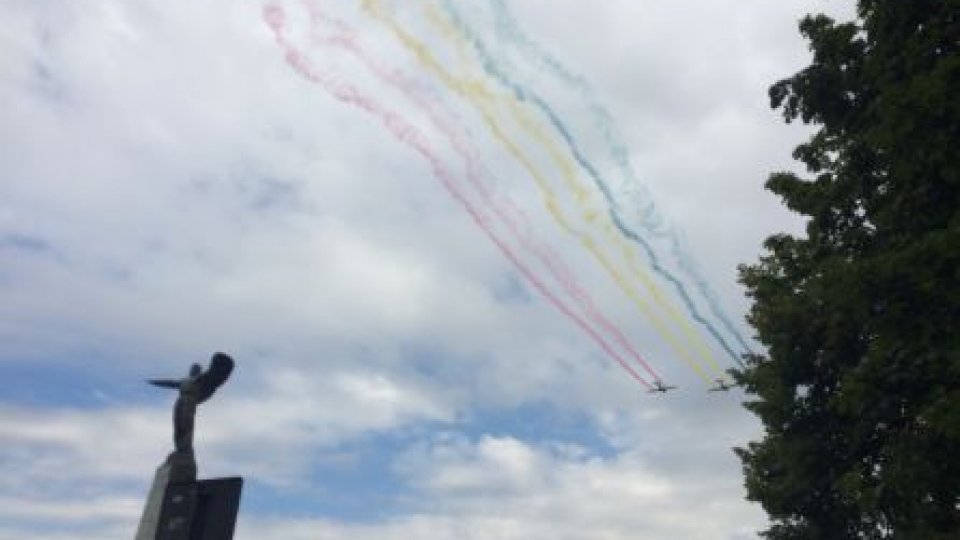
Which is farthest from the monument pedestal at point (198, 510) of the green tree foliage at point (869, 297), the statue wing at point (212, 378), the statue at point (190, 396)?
the green tree foliage at point (869, 297)

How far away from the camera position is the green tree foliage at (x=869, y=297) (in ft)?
36.3

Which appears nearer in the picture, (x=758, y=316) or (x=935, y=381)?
(x=935, y=381)

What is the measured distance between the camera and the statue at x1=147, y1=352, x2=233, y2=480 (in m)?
16.1

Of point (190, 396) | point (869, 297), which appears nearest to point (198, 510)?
point (190, 396)

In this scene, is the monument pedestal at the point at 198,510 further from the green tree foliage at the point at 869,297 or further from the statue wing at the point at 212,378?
the green tree foliage at the point at 869,297

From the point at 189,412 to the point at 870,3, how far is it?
50.3 feet

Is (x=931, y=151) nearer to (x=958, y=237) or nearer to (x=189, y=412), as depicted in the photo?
(x=958, y=237)

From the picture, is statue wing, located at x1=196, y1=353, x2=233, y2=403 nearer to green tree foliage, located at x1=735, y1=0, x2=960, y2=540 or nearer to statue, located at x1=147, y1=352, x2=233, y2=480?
statue, located at x1=147, y1=352, x2=233, y2=480

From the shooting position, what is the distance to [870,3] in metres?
12.7

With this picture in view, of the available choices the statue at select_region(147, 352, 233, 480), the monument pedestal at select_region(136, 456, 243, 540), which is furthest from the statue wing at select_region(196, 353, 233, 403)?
the monument pedestal at select_region(136, 456, 243, 540)

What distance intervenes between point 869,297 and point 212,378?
13037 mm

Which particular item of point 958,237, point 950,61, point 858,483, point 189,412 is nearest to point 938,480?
point 858,483

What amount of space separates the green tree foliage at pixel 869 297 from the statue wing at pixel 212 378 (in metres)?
11.9

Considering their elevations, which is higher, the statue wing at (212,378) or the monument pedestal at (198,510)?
the statue wing at (212,378)
